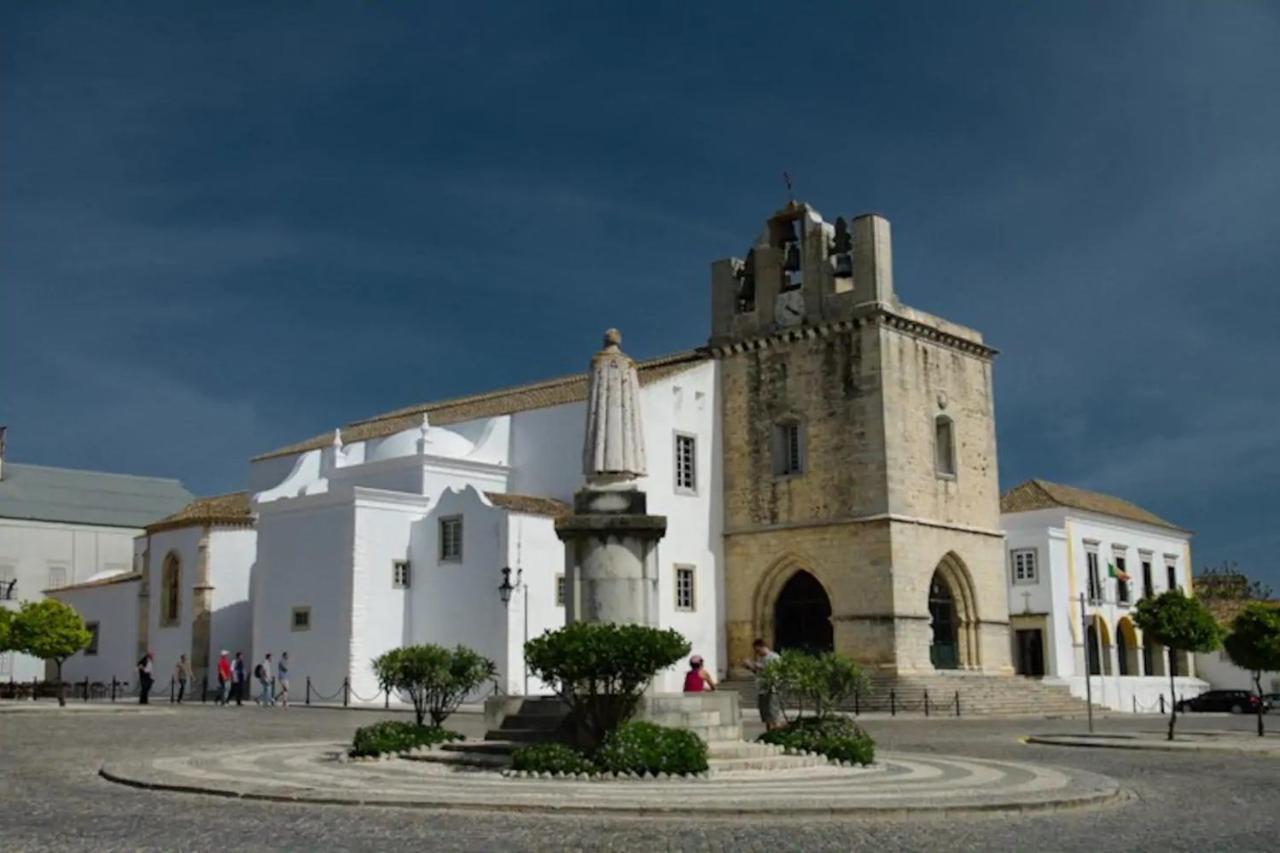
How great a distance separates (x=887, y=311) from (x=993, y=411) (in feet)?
20.5

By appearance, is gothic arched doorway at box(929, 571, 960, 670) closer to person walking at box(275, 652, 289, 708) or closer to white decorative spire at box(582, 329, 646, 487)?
person walking at box(275, 652, 289, 708)

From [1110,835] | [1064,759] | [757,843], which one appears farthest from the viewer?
[1064,759]

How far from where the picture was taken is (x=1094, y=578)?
49.2 meters

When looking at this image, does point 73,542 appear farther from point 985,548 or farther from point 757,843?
point 757,843

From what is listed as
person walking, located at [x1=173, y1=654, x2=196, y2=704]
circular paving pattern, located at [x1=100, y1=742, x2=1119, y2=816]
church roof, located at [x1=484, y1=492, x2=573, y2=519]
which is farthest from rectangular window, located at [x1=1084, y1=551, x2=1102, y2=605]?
circular paving pattern, located at [x1=100, y1=742, x2=1119, y2=816]

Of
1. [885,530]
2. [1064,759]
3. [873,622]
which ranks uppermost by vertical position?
[885,530]

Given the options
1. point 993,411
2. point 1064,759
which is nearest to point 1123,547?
point 993,411

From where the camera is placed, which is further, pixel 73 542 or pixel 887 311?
pixel 73 542

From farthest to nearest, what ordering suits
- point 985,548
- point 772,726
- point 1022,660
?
point 1022,660 → point 985,548 → point 772,726

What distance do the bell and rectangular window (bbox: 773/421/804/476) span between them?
4852 mm

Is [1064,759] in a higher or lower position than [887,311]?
lower

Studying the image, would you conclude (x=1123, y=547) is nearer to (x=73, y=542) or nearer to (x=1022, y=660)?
(x=1022, y=660)

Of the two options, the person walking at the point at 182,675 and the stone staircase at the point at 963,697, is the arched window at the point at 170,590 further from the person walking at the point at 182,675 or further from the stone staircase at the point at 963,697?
the stone staircase at the point at 963,697

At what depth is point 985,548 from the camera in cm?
4003
